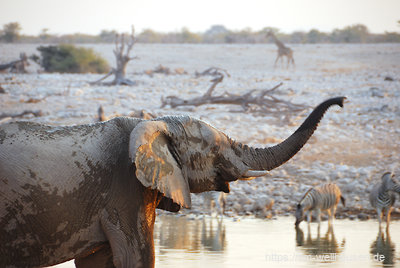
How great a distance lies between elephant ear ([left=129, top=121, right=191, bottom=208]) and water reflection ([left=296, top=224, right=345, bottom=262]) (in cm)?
308

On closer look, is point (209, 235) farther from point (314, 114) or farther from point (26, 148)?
point (26, 148)

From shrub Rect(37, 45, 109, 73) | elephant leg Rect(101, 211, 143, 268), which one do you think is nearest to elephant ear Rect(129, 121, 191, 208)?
elephant leg Rect(101, 211, 143, 268)

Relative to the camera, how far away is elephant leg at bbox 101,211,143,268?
3600 mm

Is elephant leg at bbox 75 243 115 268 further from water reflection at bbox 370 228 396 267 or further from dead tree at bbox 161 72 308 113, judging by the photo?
dead tree at bbox 161 72 308 113

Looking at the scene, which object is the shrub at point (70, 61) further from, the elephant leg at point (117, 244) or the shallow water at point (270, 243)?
the elephant leg at point (117, 244)

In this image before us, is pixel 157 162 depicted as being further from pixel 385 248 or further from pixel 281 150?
pixel 385 248

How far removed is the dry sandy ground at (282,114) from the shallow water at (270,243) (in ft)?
2.18

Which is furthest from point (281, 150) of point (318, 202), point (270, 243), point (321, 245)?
point (318, 202)

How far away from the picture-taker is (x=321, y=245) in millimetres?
7125

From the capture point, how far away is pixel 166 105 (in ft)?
45.4

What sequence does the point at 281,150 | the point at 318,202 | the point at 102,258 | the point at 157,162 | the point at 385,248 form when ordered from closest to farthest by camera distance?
the point at 157,162 → the point at 102,258 → the point at 281,150 → the point at 385,248 → the point at 318,202

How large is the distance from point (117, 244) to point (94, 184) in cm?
32

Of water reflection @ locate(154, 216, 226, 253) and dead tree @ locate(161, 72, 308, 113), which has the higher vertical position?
dead tree @ locate(161, 72, 308, 113)

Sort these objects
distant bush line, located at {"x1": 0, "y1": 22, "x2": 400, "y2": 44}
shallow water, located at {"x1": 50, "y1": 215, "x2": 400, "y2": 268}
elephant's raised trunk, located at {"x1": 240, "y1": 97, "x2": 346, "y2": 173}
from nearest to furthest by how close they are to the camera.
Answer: elephant's raised trunk, located at {"x1": 240, "y1": 97, "x2": 346, "y2": 173} → shallow water, located at {"x1": 50, "y1": 215, "x2": 400, "y2": 268} → distant bush line, located at {"x1": 0, "y1": 22, "x2": 400, "y2": 44}
